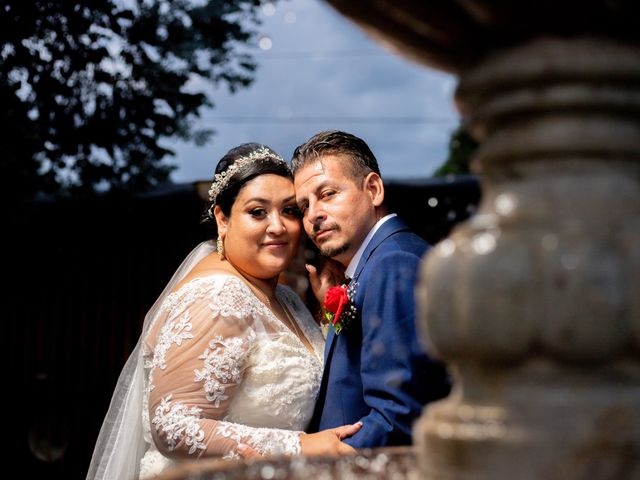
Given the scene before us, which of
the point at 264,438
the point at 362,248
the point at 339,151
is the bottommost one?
the point at 264,438

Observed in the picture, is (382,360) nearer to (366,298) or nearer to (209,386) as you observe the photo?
(366,298)

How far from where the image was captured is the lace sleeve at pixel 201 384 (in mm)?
3168

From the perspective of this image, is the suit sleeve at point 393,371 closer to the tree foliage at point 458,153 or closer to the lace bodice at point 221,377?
the lace bodice at point 221,377

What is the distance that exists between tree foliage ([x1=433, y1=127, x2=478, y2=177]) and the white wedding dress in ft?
57.3

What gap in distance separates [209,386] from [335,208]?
1.16m

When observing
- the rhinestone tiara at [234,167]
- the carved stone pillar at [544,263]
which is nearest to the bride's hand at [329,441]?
the rhinestone tiara at [234,167]

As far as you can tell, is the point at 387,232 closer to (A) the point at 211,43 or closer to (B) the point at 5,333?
(A) the point at 211,43

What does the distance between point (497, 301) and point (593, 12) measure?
46cm

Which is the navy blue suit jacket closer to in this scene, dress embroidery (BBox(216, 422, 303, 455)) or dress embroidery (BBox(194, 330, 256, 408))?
Answer: dress embroidery (BBox(216, 422, 303, 455))

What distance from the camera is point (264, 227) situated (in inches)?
152

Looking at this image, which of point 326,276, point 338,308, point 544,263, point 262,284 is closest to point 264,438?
point 338,308

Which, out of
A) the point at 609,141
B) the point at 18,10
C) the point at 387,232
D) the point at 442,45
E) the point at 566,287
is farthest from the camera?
the point at 18,10

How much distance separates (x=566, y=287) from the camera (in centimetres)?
95

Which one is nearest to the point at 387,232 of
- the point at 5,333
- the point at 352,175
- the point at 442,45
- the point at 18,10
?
the point at 352,175
